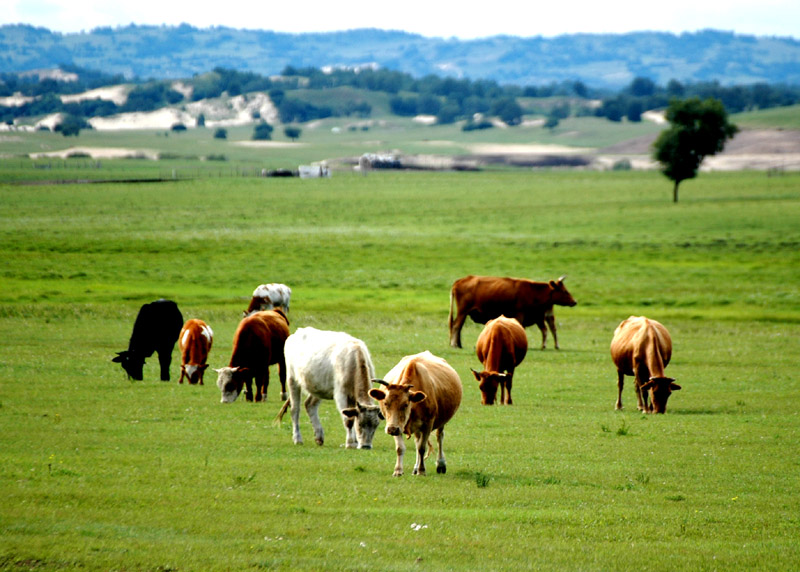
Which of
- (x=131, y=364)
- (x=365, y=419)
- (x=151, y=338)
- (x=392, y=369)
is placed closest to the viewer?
(x=365, y=419)

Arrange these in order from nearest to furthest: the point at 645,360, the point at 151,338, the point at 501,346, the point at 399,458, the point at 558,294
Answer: the point at 399,458 < the point at 645,360 < the point at 501,346 < the point at 151,338 < the point at 558,294

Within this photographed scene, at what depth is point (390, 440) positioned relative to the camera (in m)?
16.2

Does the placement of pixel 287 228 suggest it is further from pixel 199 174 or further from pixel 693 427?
pixel 199 174

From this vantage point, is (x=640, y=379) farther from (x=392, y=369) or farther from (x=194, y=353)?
(x=194, y=353)

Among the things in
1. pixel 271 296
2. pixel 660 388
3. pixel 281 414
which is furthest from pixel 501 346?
pixel 271 296

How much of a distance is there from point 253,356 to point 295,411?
451cm

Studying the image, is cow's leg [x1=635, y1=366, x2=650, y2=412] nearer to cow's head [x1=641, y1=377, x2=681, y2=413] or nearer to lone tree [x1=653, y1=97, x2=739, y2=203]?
cow's head [x1=641, y1=377, x2=681, y2=413]

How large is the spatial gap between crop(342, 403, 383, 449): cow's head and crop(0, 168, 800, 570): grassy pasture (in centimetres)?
28

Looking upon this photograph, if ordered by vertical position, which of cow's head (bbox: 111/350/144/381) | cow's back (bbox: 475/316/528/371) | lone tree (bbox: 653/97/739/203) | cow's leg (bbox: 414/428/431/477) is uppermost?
cow's leg (bbox: 414/428/431/477)

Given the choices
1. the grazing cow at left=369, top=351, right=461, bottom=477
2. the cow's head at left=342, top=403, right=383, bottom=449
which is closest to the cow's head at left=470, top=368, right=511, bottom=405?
the cow's head at left=342, top=403, right=383, bottom=449

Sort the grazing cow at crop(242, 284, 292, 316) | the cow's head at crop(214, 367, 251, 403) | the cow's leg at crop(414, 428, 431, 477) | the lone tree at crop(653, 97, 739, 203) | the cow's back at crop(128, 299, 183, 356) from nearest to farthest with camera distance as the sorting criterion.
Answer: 1. the cow's leg at crop(414, 428, 431, 477)
2. the cow's head at crop(214, 367, 251, 403)
3. the cow's back at crop(128, 299, 183, 356)
4. the grazing cow at crop(242, 284, 292, 316)
5. the lone tree at crop(653, 97, 739, 203)

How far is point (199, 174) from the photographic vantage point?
128m

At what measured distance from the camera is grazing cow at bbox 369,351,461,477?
41.9 ft

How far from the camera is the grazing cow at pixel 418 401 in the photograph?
12773 millimetres
